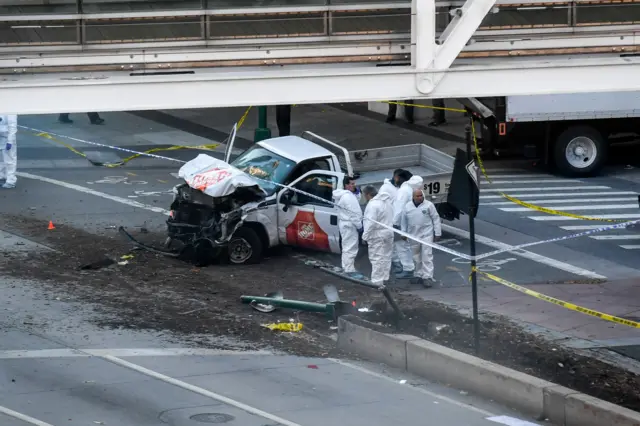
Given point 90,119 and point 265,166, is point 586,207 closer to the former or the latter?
point 265,166

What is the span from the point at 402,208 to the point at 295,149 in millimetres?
2299

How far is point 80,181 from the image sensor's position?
2192 centimetres

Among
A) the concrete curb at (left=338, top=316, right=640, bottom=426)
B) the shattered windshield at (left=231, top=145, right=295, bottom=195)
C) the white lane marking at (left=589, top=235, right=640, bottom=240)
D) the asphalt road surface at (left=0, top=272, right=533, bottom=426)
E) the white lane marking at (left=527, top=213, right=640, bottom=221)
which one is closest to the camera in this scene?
the concrete curb at (left=338, top=316, right=640, bottom=426)

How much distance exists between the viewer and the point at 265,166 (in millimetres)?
17109

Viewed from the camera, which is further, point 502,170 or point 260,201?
point 502,170

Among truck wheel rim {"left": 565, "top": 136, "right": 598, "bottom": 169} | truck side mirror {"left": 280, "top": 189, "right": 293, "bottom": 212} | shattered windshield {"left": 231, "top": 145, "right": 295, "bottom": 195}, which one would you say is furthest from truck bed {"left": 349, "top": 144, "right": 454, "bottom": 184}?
truck wheel rim {"left": 565, "top": 136, "right": 598, "bottom": 169}

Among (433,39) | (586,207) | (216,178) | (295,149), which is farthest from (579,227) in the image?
(433,39)

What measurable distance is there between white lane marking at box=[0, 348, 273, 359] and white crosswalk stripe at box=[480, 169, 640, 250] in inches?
305

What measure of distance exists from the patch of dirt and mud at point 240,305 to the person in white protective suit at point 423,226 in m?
0.65

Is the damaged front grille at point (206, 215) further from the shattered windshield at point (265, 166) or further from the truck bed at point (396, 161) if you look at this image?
the truck bed at point (396, 161)

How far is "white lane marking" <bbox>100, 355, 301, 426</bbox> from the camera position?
10578 mm

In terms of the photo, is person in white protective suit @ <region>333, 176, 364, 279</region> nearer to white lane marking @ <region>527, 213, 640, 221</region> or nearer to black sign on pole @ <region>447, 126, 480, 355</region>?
black sign on pole @ <region>447, 126, 480, 355</region>

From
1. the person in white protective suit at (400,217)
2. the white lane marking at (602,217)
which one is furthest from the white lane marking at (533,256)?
the person in white protective suit at (400,217)

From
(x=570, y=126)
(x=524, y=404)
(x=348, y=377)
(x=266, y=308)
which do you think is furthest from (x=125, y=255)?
(x=570, y=126)
